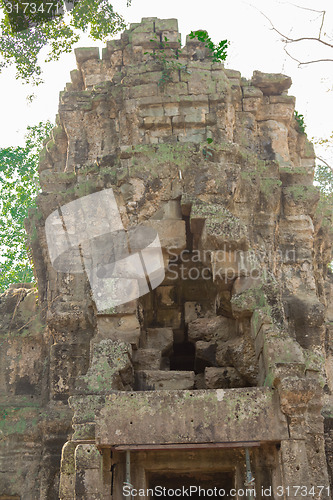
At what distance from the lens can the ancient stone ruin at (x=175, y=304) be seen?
240 inches

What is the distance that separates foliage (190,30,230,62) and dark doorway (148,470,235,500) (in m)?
6.51

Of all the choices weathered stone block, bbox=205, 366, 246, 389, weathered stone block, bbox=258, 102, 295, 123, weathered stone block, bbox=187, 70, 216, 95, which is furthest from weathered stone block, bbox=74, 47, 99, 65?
weathered stone block, bbox=205, 366, 246, 389

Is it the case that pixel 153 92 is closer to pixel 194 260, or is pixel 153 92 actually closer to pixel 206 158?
pixel 206 158

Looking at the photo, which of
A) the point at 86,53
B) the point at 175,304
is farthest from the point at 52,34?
the point at 175,304

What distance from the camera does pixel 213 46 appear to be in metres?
9.87

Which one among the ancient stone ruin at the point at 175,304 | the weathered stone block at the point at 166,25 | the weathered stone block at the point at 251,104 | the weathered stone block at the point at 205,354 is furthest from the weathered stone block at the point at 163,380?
the weathered stone block at the point at 166,25

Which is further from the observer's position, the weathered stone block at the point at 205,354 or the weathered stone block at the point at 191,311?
the weathered stone block at the point at 191,311

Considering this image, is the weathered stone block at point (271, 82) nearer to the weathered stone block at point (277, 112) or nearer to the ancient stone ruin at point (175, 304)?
the ancient stone ruin at point (175, 304)

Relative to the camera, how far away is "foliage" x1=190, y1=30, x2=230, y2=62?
386 inches

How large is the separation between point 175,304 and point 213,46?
442 centimetres

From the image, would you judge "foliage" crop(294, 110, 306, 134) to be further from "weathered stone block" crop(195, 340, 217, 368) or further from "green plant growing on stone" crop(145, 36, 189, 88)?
"weathered stone block" crop(195, 340, 217, 368)

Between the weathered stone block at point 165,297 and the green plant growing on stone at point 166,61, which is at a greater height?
the green plant growing on stone at point 166,61

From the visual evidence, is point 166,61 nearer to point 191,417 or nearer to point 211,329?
point 211,329

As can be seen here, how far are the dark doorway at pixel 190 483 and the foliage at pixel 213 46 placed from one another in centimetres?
651
